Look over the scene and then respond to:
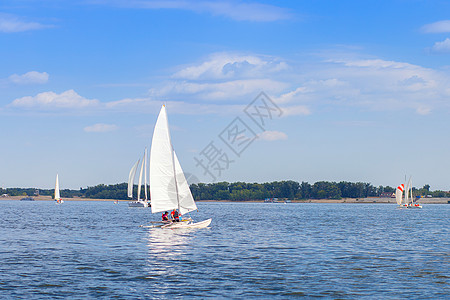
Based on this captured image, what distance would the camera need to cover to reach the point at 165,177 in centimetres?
6688

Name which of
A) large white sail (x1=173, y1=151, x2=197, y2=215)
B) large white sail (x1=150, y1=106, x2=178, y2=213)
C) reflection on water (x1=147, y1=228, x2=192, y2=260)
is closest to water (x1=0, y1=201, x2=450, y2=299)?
reflection on water (x1=147, y1=228, x2=192, y2=260)

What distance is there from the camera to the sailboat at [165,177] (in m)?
66.1

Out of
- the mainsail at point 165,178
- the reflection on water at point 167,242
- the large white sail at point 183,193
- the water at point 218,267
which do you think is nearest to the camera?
the water at point 218,267

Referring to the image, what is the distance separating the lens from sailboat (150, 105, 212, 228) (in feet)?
217

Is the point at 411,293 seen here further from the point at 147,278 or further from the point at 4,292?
the point at 4,292

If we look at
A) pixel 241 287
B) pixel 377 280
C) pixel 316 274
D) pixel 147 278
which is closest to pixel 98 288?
pixel 147 278

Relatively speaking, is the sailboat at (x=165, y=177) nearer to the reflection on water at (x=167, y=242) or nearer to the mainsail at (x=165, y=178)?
the mainsail at (x=165, y=178)

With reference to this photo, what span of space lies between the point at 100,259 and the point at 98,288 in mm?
11856

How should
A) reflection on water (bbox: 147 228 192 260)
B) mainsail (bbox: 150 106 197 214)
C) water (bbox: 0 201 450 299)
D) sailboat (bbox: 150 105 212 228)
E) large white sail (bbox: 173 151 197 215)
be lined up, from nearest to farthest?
water (bbox: 0 201 450 299) < reflection on water (bbox: 147 228 192 260) < sailboat (bbox: 150 105 212 228) < mainsail (bbox: 150 106 197 214) < large white sail (bbox: 173 151 197 215)

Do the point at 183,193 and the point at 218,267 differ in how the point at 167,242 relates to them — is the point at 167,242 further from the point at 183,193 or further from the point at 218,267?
the point at 218,267

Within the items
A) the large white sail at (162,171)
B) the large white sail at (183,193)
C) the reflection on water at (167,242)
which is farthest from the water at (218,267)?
the large white sail at (162,171)

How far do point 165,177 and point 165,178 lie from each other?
0.13 m

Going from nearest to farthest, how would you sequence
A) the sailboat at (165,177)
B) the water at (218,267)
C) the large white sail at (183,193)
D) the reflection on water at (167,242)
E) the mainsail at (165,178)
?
the water at (218,267), the reflection on water at (167,242), the sailboat at (165,177), the mainsail at (165,178), the large white sail at (183,193)

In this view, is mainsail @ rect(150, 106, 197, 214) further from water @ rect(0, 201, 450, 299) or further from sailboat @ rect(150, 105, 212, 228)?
water @ rect(0, 201, 450, 299)
